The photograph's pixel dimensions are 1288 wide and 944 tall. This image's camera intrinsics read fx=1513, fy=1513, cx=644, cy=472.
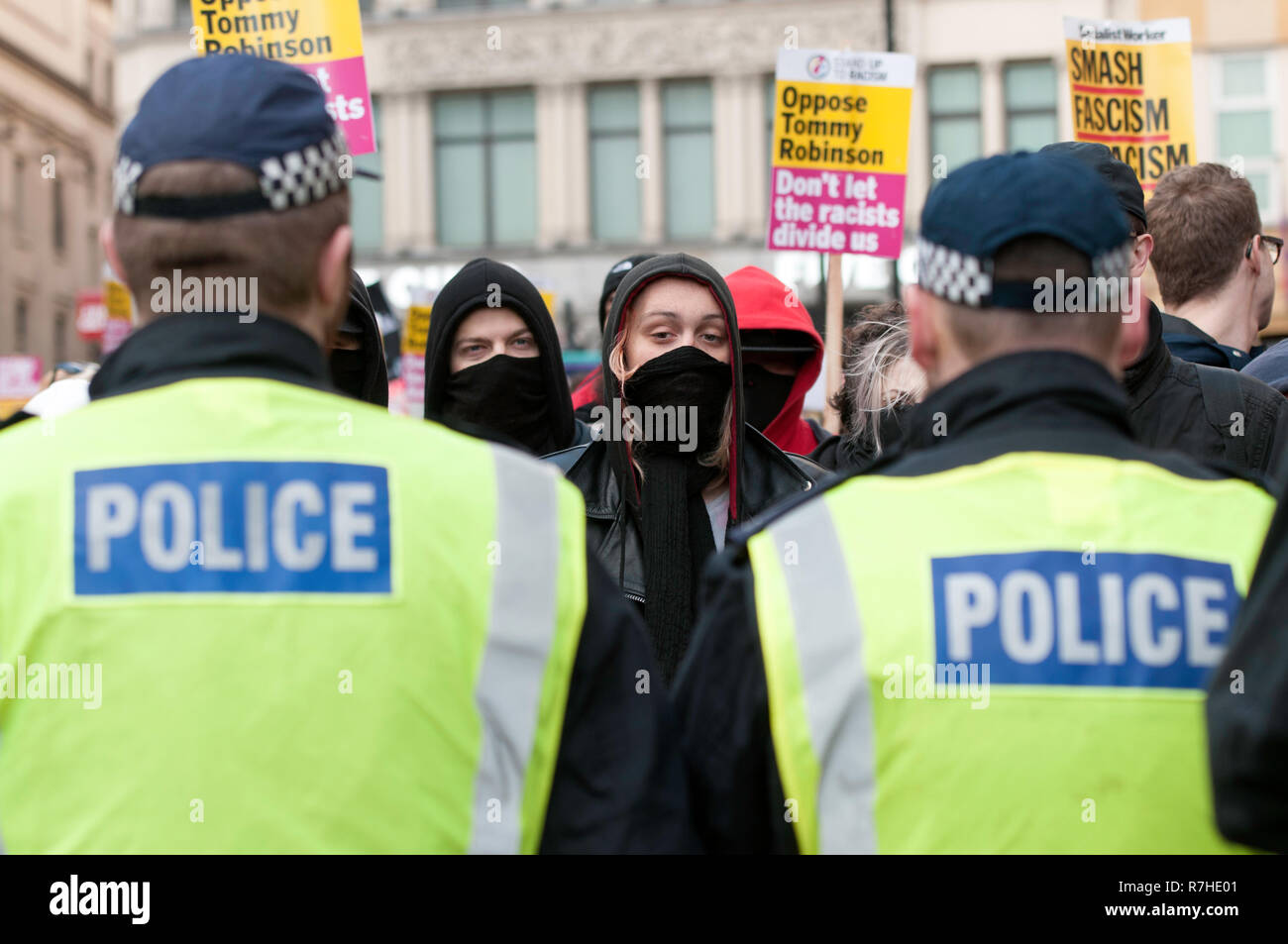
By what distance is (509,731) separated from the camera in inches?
69.3

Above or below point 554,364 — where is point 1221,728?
below

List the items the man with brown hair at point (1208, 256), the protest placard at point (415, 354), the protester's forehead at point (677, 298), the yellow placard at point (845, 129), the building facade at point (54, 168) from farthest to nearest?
the building facade at point (54, 168), the protest placard at point (415, 354), the yellow placard at point (845, 129), the man with brown hair at point (1208, 256), the protester's forehead at point (677, 298)

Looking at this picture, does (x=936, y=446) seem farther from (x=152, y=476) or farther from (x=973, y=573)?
(x=152, y=476)

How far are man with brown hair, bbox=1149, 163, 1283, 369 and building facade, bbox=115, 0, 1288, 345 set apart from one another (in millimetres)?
18578

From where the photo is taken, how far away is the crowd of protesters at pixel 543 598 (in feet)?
5.45

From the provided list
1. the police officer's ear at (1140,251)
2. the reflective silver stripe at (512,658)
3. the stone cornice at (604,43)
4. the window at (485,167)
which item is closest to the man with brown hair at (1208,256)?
the police officer's ear at (1140,251)

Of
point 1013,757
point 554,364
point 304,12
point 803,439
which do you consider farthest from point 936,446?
point 304,12

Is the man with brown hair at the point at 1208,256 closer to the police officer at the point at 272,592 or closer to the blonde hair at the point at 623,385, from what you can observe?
the blonde hair at the point at 623,385

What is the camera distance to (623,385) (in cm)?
381

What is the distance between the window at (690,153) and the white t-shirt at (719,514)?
2072 cm

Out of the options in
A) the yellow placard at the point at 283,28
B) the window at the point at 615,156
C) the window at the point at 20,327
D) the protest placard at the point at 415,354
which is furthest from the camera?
the window at the point at 20,327

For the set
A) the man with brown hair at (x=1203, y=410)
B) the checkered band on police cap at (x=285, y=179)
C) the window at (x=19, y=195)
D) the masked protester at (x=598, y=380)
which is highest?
the window at (x=19, y=195)

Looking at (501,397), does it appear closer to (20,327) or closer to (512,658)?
(512,658)

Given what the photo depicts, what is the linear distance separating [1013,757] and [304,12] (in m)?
4.27
